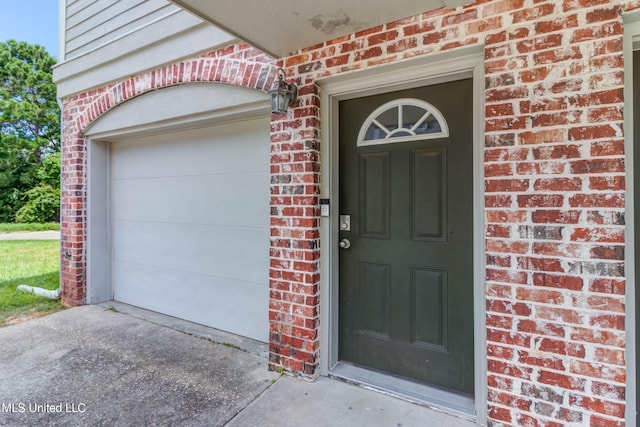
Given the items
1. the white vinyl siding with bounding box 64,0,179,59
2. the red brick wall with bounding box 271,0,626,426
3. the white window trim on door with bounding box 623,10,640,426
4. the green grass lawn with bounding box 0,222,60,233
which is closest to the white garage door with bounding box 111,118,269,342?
the white vinyl siding with bounding box 64,0,179,59

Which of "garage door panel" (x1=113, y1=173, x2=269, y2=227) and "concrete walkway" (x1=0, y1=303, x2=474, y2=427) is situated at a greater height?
"garage door panel" (x1=113, y1=173, x2=269, y2=227)

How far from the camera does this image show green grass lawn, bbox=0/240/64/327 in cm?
373

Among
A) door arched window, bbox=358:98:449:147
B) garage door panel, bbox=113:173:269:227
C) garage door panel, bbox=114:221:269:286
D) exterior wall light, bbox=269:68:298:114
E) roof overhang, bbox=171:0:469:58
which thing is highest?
roof overhang, bbox=171:0:469:58

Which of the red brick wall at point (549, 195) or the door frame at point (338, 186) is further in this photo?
the door frame at point (338, 186)

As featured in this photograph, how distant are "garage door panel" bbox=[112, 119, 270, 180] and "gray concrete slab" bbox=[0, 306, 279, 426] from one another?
1.61 meters

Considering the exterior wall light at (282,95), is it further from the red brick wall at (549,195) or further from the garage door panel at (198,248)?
the garage door panel at (198,248)

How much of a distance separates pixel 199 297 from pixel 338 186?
1.96 meters

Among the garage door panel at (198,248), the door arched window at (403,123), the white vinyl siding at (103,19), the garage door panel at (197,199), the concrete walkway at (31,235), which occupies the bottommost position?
the concrete walkway at (31,235)

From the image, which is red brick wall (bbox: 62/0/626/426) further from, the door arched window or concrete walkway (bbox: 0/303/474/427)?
concrete walkway (bbox: 0/303/474/427)

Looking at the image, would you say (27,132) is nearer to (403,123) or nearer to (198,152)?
(198,152)

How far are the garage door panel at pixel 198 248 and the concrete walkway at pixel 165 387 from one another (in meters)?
0.62

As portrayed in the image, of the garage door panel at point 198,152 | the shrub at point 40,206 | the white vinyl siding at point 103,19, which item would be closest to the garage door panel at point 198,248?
the garage door panel at point 198,152

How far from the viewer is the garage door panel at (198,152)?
2932 mm

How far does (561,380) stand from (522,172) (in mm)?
1031
